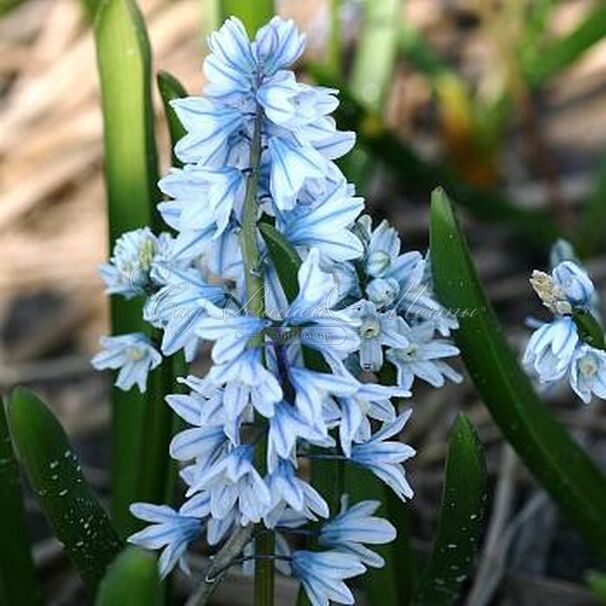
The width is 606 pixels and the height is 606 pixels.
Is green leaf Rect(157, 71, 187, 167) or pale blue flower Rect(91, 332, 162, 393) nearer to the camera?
pale blue flower Rect(91, 332, 162, 393)

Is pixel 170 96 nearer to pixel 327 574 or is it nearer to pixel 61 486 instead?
pixel 61 486

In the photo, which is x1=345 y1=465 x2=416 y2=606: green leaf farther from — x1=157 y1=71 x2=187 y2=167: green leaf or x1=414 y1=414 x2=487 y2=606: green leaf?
x1=157 y1=71 x2=187 y2=167: green leaf

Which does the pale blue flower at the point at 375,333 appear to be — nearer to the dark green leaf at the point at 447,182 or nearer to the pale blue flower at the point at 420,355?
the pale blue flower at the point at 420,355

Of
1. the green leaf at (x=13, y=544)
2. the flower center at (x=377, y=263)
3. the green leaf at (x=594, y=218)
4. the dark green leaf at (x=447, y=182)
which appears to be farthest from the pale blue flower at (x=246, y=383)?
the green leaf at (x=594, y=218)

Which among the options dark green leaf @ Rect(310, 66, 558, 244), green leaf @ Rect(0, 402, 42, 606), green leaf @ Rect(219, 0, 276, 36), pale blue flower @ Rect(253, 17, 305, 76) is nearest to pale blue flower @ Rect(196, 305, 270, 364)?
pale blue flower @ Rect(253, 17, 305, 76)

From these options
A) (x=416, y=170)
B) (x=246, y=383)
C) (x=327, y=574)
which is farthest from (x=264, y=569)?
(x=416, y=170)

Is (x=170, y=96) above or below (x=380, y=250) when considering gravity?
above
